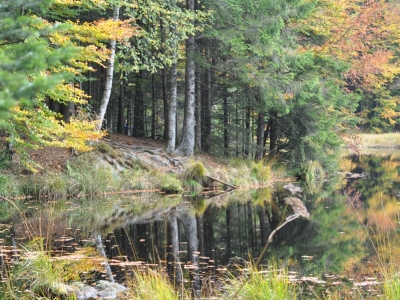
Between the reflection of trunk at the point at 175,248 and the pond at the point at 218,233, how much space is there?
1 centimetres

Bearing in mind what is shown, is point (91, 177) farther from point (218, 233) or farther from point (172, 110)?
point (218, 233)

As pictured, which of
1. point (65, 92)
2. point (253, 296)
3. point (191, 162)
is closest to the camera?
point (253, 296)

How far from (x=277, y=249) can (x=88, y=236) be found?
3234 millimetres

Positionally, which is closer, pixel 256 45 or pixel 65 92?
pixel 65 92

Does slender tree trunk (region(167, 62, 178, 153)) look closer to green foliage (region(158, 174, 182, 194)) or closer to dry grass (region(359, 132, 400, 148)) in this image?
green foliage (region(158, 174, 182, 194))

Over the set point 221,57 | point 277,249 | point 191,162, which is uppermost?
point 221,57

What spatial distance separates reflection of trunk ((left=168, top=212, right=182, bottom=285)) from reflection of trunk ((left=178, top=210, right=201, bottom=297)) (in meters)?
0.17

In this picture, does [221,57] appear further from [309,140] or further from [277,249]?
[277,249]

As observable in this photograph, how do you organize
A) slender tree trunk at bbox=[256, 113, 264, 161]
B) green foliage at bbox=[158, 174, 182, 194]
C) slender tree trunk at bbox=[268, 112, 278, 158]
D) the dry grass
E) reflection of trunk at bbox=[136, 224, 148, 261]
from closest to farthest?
reflection of trunk at bbox=[136, 224, 148, 261]
green foliage at bbox=[158, 174, 182, 194]
slender tree trunk at bbox=[256, 113, 264, 161]
slender tree trunk at bbox=[268, 112, 278, 158]
the dry grass

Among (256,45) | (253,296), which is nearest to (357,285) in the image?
(253,296)

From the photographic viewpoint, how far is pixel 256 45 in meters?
17.2

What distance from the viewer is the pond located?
7.10m

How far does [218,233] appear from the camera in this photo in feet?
A: 33.3

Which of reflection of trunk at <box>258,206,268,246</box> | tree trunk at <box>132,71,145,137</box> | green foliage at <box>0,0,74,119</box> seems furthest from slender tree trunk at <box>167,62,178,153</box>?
green foliage at <box>0,0,74,119</box>
